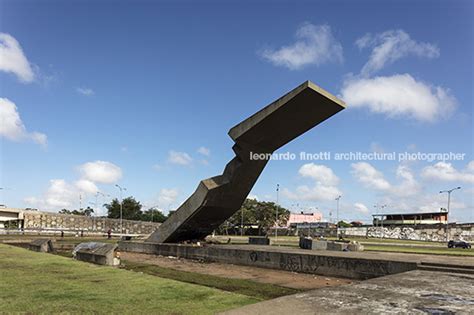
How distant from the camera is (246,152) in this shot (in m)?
17.4

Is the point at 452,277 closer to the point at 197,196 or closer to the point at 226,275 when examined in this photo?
Result: the point at 226,275

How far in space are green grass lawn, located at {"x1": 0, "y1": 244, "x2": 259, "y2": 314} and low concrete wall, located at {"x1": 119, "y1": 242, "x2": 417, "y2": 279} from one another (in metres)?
6.19

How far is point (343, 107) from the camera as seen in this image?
1520 cm

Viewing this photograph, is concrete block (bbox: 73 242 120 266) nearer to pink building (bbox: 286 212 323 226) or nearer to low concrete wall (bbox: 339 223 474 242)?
low concrete wall (bbox: 339 223 474 242)

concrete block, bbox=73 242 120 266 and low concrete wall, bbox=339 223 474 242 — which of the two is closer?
concrete block, bbox=73 242 120 266

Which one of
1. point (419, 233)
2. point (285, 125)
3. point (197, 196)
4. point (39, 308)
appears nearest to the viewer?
point (39, 308)

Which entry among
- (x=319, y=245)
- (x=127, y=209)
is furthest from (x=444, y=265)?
(x=127, y=209)

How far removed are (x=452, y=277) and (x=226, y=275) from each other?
6.92m

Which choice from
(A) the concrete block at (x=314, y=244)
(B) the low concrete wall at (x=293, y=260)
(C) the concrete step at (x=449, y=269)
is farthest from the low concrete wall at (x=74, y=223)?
(C) the concrete step at (x=449, y=269)

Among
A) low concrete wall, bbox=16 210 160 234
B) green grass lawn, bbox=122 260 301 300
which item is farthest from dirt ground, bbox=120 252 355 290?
low concrete wall, bbox=16 210 160 234

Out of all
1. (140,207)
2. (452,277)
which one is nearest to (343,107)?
(452,277)

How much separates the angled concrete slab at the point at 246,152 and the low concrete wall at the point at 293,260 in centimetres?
143

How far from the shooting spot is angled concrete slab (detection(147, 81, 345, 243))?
1466cm

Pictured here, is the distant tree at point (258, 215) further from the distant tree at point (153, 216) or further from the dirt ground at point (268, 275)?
the dirt ground at point (268, 275)
